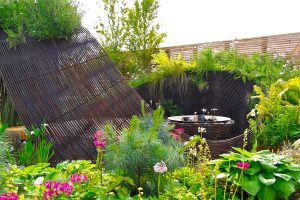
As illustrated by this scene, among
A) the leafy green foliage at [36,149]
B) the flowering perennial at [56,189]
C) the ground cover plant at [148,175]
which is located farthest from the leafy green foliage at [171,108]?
the flowering perennial at [56,189]

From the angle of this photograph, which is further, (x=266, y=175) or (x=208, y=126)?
(x=208, y=126)

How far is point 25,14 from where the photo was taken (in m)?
→ 6.10

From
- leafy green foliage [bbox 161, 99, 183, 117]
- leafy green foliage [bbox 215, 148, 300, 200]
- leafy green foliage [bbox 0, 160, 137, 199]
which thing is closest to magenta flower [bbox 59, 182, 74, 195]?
leafy green foliage [bbox 0, 160, 137, 199]

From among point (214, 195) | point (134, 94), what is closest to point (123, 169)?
point (214, 195)

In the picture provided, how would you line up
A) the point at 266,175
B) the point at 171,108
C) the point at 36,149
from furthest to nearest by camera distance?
the point at 171,108, the point at 36,149, the point at 266,175

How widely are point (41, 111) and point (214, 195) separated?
2549 mm

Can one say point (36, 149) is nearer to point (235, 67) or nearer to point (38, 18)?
point (38, 18)

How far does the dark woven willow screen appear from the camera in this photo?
507 cm

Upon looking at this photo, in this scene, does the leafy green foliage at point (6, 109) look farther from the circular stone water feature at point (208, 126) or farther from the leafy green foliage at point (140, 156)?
the leafy green foliage at point (140, 156)

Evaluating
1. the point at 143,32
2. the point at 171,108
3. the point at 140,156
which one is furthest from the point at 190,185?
the point at 143,32

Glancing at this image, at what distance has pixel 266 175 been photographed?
3.42m

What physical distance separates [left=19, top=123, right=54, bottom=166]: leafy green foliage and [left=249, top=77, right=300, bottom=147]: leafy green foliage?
2589 mm

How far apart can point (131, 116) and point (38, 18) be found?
181 cm

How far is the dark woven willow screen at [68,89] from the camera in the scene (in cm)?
507
